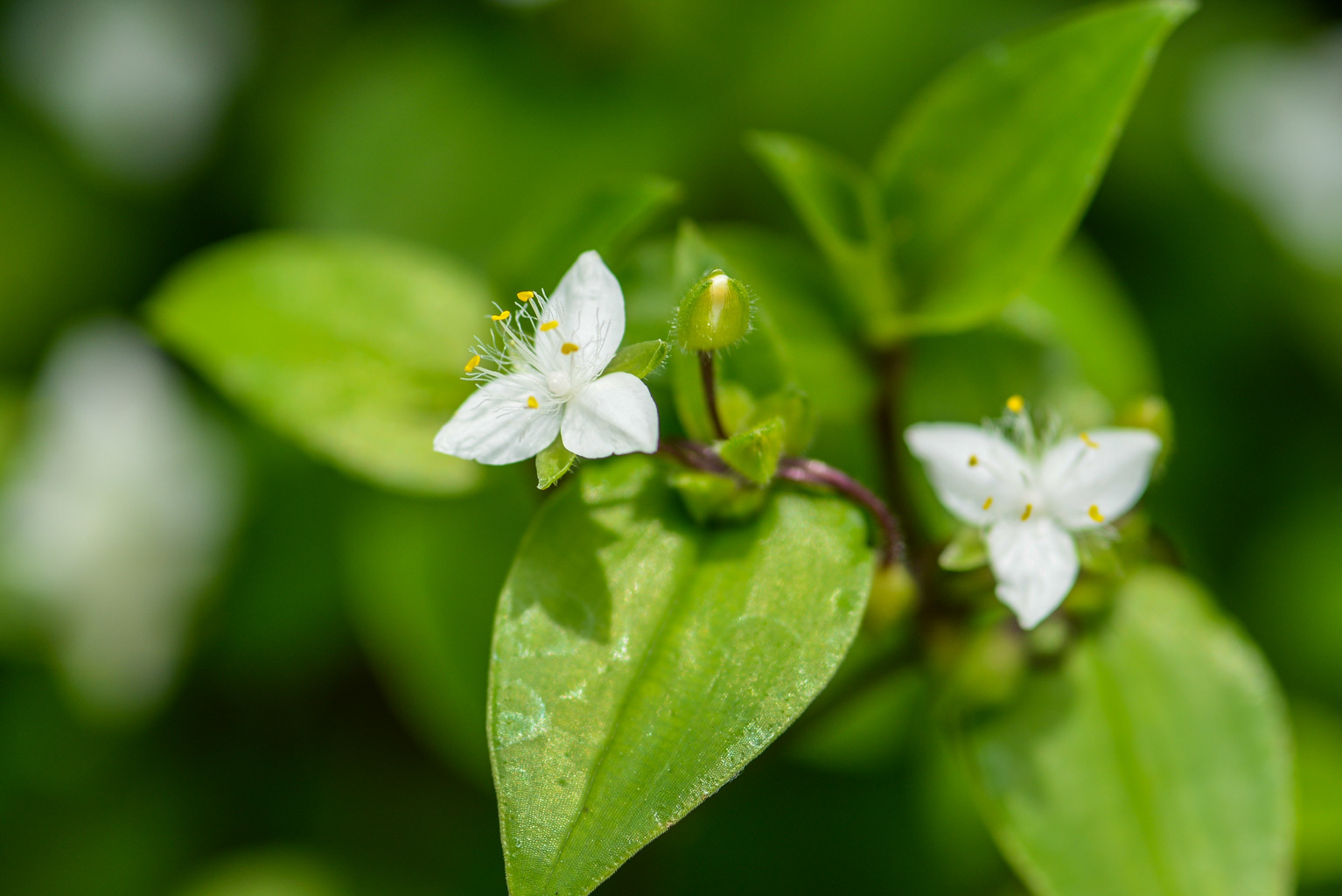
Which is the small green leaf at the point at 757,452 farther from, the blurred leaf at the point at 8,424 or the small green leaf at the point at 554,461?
the blurred leaf at the point at 8,424

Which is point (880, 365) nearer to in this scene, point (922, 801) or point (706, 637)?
point (706, 637)

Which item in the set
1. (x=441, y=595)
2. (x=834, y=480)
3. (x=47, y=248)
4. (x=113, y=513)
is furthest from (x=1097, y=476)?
(x=47, y=248)

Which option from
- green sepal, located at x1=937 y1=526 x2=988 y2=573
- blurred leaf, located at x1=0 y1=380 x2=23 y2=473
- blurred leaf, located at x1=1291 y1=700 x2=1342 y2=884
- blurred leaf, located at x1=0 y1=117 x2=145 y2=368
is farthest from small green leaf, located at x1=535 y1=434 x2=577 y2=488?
blurred leaf, located at x1=0 y1=117 x2=145 y2=368

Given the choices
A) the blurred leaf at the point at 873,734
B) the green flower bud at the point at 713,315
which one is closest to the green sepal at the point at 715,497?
the green flower bud at the point at 713,315

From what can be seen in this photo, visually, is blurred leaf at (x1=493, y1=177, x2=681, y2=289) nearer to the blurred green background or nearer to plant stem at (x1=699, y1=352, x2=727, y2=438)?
plant stem at (x1=699, y1=352, x2=727, y2=438)

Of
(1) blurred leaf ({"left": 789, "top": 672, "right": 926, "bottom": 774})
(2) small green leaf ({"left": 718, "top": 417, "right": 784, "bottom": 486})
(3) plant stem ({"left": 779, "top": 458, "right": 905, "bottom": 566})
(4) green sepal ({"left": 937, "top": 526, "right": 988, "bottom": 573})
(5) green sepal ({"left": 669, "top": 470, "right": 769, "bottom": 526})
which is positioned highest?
(2) small green leaf ({"left": 718, "top": 417, "right": 784, "bottom": 486})
